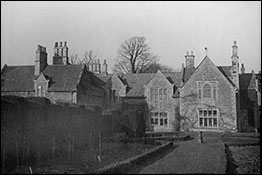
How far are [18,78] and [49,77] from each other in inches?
166

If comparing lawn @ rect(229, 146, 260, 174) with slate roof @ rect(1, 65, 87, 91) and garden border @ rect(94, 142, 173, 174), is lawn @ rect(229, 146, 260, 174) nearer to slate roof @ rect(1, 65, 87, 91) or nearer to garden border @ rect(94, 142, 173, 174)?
garden border @ rect(94, 142, 173, 174)

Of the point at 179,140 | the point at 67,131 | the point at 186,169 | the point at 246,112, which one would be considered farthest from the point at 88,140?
the point at 246,112

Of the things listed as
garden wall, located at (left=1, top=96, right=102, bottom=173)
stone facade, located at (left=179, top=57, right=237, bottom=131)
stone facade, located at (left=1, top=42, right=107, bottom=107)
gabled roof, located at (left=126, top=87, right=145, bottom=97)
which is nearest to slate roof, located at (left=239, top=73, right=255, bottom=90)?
stone facade, located at (left=179, top=57, right=237, bottom=131)

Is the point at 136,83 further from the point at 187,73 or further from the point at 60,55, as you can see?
the point at 60,55

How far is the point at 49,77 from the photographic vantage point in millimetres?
38906

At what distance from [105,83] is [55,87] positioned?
961 centimetres

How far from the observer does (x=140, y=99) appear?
44.0m

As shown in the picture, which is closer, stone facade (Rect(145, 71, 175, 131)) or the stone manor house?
the stone manor house

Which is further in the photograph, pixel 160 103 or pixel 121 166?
pixel 160 103

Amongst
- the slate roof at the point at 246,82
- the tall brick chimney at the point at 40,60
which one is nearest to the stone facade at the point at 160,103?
the slate roof at the point at 246,82

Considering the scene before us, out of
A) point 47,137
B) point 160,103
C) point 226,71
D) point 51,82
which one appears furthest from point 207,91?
point 47,137

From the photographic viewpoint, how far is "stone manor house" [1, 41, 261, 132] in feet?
127

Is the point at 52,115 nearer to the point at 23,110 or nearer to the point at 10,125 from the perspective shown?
the point at 23,110

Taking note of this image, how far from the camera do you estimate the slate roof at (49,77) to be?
38.0 meters
